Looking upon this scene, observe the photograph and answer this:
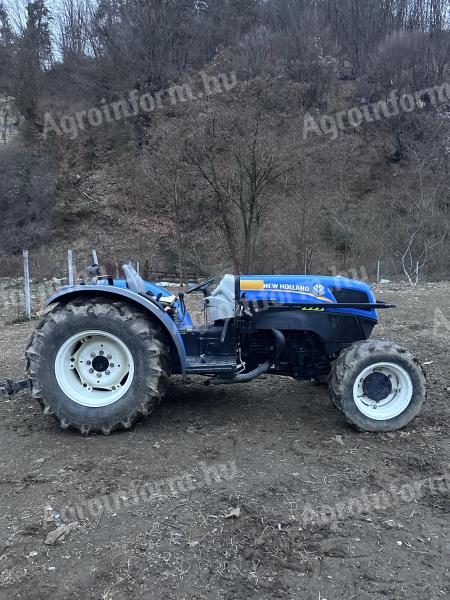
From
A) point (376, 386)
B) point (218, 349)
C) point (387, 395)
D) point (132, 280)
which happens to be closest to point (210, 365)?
point (218, 349)

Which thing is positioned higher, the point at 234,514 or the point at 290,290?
the point at 290,290

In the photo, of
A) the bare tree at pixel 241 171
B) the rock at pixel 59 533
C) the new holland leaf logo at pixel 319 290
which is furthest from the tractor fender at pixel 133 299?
the bare tree at pixel 241 171

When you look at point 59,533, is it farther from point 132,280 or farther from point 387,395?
point 387,395

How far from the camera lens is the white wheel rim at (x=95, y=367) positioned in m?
4.12

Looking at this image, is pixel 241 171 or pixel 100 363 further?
pixel 241 171

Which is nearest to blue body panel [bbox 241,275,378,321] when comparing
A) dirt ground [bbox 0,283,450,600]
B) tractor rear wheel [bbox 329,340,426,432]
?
tractor rear wheel [bbox 329,340,426,432]

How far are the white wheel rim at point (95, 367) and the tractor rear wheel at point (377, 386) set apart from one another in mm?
1679

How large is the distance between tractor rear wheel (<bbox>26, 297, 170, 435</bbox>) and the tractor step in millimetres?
255

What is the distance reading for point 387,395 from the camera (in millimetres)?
4164

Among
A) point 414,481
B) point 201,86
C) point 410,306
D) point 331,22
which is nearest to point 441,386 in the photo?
point 414,481

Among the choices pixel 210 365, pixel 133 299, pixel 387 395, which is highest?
pixel 133 299

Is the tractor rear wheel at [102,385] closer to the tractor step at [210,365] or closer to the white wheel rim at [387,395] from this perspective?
the tractor step at [210,365]

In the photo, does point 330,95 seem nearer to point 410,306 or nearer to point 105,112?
point 105,112

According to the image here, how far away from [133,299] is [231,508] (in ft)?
5.60
